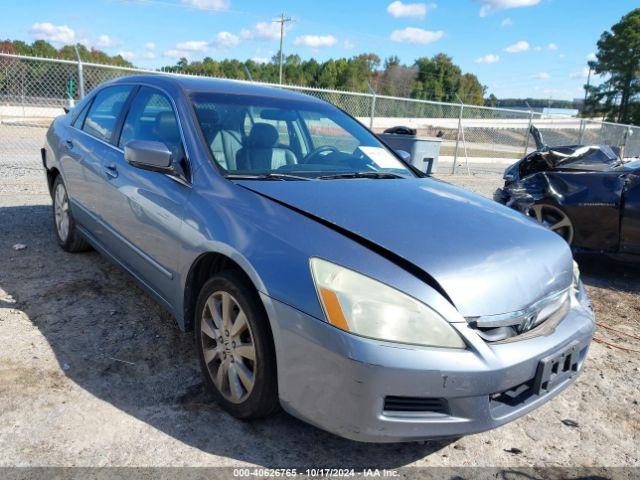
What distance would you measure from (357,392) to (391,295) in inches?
14.9

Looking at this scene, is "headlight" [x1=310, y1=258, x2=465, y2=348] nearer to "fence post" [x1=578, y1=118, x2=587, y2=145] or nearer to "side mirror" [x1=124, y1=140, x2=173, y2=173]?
"side mirror" [x1=124, y1=140, x2=173, y2=173]

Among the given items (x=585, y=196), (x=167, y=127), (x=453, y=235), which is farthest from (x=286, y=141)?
(x=585, y=196)

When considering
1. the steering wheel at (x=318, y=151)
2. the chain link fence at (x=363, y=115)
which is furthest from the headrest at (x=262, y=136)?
the chain link fence at (x=363, y=115)

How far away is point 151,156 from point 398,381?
5.68 ft

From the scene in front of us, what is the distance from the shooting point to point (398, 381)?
6.19 feet

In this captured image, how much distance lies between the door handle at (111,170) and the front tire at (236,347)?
1.33m

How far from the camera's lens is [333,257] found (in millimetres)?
2062

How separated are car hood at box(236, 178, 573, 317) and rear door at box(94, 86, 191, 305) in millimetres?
535

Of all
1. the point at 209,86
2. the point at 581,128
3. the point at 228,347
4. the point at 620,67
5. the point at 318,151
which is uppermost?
the point at 620,67

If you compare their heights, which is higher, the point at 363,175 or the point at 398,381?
the point at 363,175

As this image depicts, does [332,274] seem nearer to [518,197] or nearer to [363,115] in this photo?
[518,197]

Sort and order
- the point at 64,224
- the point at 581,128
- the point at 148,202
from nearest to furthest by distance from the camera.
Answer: the point at 148,202
the point at 64,224
the point at 581,128

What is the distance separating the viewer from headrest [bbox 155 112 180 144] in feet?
9.94

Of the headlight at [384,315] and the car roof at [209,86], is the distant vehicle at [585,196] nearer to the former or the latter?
the car roof at [209,86]
